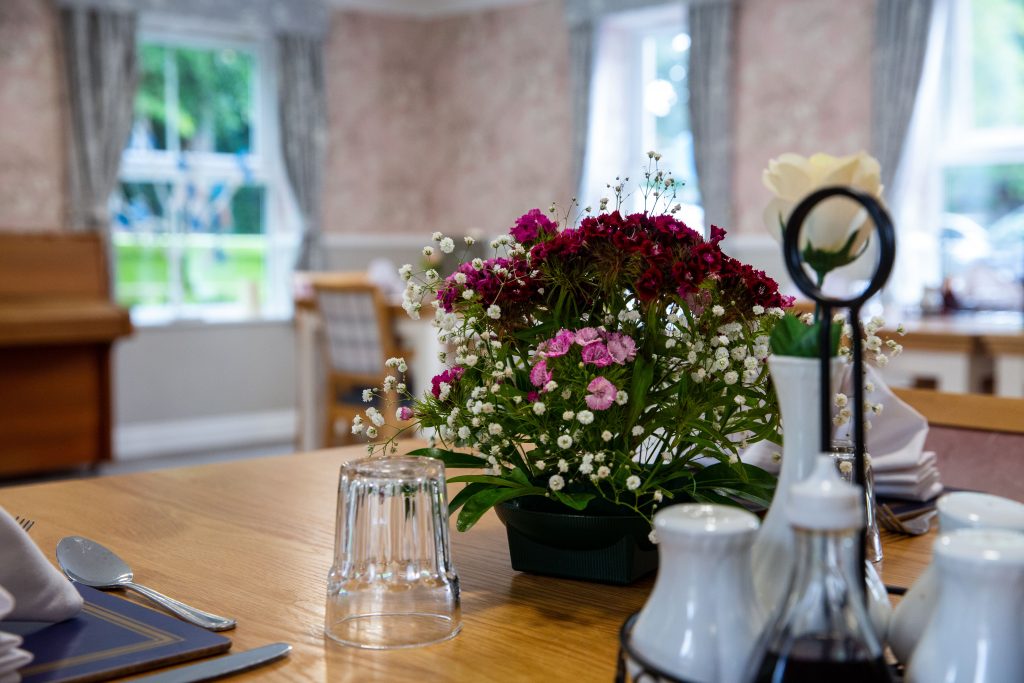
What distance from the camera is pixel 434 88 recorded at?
7.65 metres

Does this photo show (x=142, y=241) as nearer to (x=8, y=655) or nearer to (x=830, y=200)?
(x=8, y=655)

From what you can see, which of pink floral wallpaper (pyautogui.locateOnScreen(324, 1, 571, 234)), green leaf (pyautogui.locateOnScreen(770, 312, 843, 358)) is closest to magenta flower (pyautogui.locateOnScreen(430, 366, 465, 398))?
green leaf (pyautogui.locateOnScreen(770, 312, 843, 358))

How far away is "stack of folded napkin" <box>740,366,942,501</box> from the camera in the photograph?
3.97ft

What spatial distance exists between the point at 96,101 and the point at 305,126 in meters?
1.31

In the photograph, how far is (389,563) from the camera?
0.81 m

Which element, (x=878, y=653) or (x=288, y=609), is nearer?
(x=878, y=653)

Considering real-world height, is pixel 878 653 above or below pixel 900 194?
A: below

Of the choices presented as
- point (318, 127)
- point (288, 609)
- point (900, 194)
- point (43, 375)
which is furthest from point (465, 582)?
point (318, 127)

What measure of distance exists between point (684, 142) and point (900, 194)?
146cm

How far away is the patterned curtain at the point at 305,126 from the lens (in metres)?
6.76

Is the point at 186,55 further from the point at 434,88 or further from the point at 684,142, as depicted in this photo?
the point at 684,142

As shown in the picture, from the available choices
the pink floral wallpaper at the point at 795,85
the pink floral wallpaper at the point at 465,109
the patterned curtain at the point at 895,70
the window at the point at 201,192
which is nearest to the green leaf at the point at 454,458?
the patterned curtain at the point at 895,70

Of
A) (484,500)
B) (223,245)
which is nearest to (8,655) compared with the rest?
(484,500)

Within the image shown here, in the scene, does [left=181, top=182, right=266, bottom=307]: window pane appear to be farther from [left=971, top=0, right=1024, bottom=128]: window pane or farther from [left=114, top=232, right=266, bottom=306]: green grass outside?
[left=971, top=0, right=1024, bottom=128]: window pane
